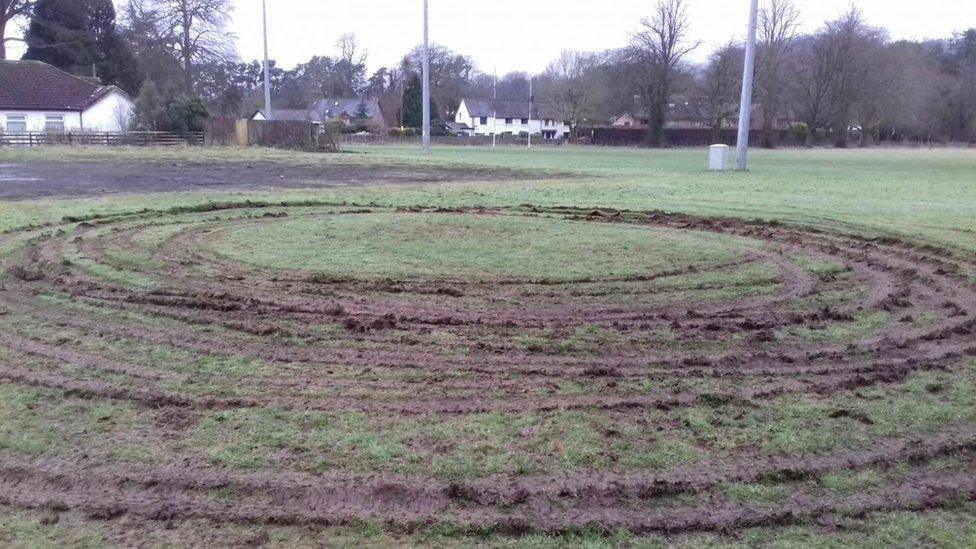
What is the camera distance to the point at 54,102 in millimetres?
49906

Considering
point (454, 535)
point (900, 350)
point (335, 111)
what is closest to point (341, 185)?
point (900, 350)

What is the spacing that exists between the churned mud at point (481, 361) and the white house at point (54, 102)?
156 ft

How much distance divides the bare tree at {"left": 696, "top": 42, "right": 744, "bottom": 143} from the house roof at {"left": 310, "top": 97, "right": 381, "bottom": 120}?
149 ft

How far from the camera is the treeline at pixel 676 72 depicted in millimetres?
60312

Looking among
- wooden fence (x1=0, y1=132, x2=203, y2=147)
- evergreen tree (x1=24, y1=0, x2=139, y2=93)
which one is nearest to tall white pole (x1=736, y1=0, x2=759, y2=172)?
wooden fence (x1=0, y1=132, x2=203, y2=147)

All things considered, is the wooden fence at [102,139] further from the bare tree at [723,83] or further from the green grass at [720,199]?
the bare tree at [723,83]

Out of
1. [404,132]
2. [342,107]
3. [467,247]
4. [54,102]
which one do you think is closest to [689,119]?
[404,132]

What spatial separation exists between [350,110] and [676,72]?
4741cm

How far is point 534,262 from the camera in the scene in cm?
851

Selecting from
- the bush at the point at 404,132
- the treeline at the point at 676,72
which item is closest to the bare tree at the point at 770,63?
the treeline at the point at 676,72

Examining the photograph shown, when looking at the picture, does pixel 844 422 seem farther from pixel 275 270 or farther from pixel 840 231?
pixel 840 231

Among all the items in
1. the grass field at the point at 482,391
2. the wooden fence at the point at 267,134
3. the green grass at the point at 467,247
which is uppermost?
the wooden fence at the point at 267,134

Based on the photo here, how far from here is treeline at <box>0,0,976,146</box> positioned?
60.3m

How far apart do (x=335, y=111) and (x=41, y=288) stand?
333 feet
